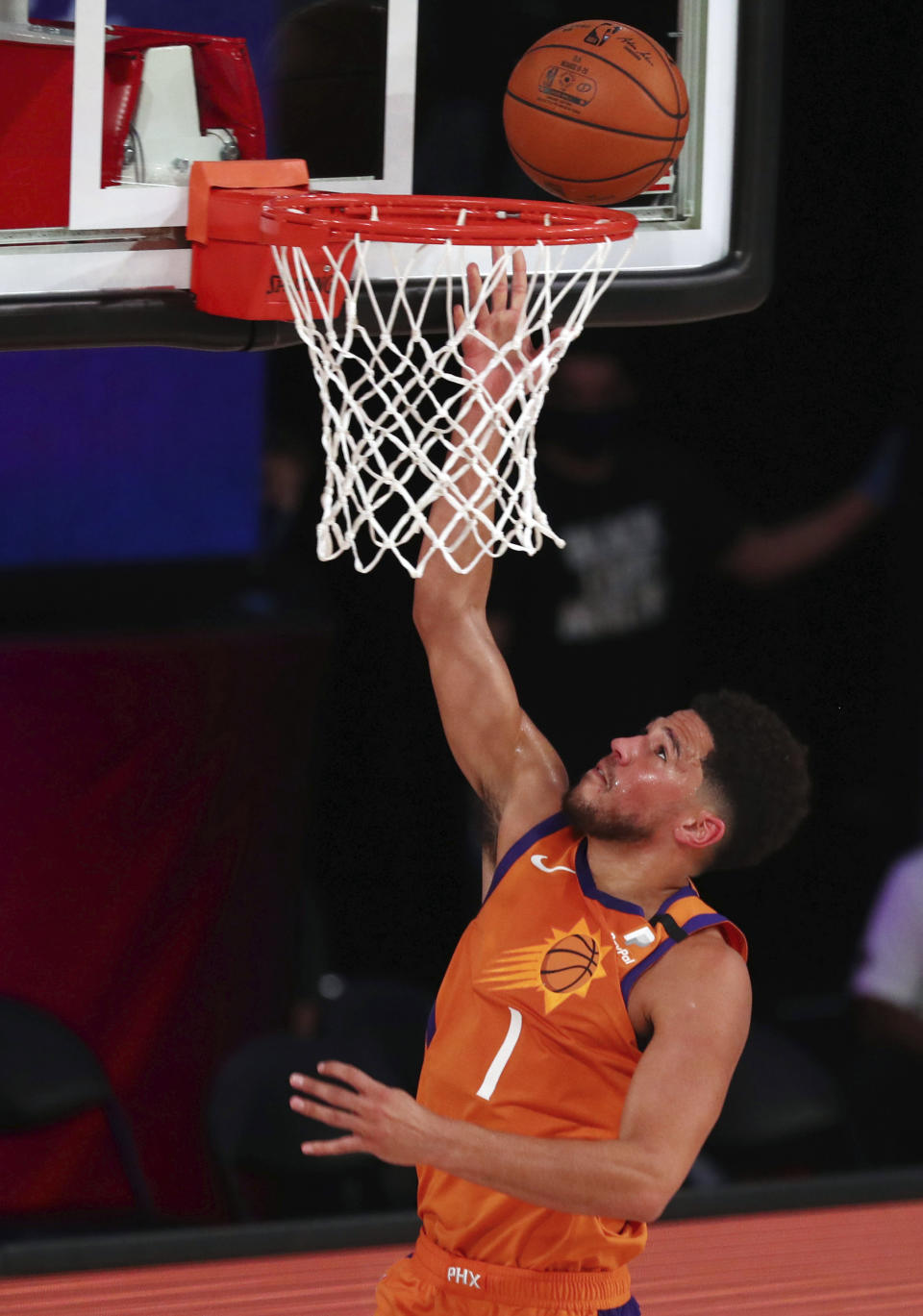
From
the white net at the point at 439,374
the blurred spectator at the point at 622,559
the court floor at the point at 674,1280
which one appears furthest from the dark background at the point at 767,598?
the white net at the point at 439,374

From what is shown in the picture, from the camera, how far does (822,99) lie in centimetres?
405

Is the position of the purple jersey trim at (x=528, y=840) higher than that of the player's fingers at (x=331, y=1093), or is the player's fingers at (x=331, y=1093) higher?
the purple jersey trim at (x=528, y=840)

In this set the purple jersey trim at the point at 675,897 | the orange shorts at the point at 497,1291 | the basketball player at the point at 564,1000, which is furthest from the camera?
the purple jersey trim at the point at 675,897

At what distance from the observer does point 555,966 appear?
7.34ft

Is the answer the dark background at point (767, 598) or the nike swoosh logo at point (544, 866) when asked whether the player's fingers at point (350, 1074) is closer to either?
the nike swoosh logo at point (544, 866)

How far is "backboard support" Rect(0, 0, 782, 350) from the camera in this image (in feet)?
7.81

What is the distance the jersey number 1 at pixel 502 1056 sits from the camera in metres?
2.19

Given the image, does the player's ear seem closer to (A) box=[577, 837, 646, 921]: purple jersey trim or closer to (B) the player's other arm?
(A) box=[577, 837, 646, 921]: purple jersey trim

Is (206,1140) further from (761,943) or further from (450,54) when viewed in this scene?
(450,54)

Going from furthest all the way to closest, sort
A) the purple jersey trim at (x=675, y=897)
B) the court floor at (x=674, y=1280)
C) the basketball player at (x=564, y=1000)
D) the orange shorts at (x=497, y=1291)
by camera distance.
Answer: the court floor at (x=674, y=1280), the purple jersey trim at (x=675, y=897), the orange shorts at (x=497, y=1291), the basketball player at (x=564, y=1000)

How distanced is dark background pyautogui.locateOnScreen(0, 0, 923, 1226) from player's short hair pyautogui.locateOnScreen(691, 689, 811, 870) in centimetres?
171

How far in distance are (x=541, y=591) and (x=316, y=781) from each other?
0.79m

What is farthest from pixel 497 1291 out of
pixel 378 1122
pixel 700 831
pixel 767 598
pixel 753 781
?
pixel 767 598

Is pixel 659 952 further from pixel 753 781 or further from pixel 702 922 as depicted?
pixel 753 781
